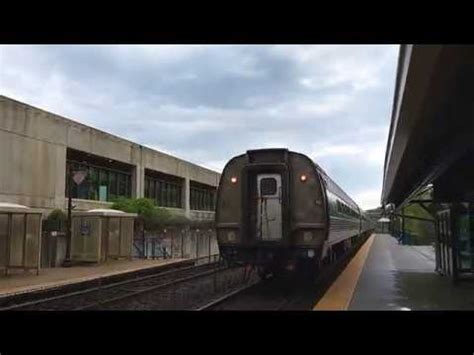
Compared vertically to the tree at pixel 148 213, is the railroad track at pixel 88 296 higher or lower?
lower

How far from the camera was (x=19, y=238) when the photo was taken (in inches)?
726

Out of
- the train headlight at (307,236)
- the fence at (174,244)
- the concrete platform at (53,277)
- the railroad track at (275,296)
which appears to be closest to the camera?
the railroad track at (275,296)

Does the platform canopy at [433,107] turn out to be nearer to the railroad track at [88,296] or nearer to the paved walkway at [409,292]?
the paved walkway at [409,292]

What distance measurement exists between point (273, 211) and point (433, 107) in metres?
4.36

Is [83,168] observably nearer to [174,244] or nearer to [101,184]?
[101,184]

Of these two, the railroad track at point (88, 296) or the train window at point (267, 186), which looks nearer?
the railroad track at point (88, 296)

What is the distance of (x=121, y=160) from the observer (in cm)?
→ 2912

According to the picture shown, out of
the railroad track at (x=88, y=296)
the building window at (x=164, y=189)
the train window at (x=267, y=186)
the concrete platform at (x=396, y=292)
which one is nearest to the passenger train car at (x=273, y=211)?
the train window at (x=267, y=186)

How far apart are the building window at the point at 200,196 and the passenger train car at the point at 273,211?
1974 cm

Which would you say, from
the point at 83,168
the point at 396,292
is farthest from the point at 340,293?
the point at 83,168

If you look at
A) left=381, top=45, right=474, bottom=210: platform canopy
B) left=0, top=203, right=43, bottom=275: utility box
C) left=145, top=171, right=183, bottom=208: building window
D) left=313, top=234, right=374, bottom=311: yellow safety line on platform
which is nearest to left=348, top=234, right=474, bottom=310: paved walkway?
left=313, top=234, right=374, bottom=311: yellow safety line on platform

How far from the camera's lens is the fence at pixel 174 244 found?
2908cm
